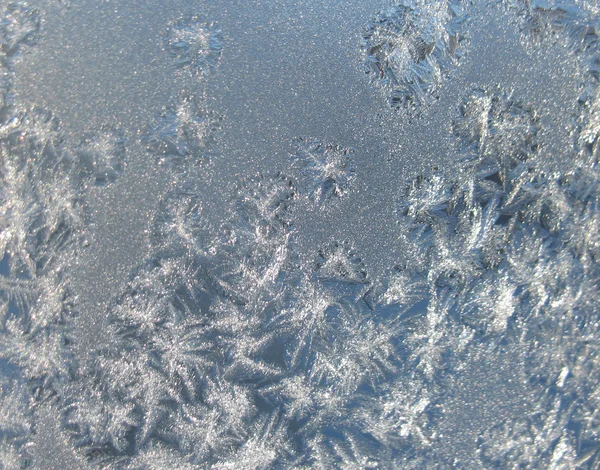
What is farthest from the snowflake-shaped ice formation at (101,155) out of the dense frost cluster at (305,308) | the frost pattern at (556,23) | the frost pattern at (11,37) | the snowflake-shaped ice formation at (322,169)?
the frost pattern at (556,23)

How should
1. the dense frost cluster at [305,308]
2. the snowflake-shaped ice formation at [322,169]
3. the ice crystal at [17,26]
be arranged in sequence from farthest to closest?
1. the ice crystal at [17,26]
2. the snowflake-shaped ice formation at [322,169]
3. the dense frost cluster at [305,308]

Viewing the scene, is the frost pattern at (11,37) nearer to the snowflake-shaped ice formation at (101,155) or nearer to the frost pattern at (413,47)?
the snowflake-shaped ice formation at (101,155)

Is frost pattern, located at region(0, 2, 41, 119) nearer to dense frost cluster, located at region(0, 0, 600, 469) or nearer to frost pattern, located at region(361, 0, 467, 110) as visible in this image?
dense frost cluster, located at region(0, 0, 600, 469)

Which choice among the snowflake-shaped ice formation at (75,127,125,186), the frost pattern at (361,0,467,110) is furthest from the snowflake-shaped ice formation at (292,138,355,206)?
the snowflake-shaped ice formation at (75,127,125,186)

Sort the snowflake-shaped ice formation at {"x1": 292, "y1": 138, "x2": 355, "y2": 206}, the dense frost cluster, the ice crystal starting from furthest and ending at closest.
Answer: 1. the ice crystal
2. the snowflake-shaped ice formation at {"x1": 292, "y1": 138, "x2": 355, "y2": 206}
3. the dense frost cluster

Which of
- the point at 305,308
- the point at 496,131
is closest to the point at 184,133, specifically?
the point at 305,308

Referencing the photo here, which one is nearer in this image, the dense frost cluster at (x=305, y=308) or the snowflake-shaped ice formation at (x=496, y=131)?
the dense frost cluster at (x=305, y=308)
